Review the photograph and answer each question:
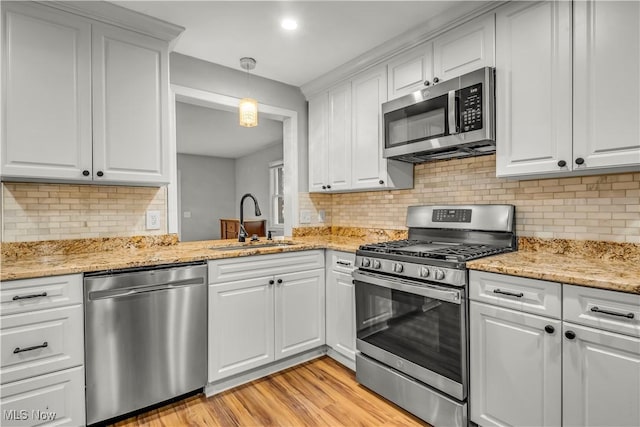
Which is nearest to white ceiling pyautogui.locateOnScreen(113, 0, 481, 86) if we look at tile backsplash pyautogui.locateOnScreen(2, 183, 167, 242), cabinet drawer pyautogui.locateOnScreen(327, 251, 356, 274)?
tile backsplash pyautogui.locateOnScreen(2, 183, 167, 242)

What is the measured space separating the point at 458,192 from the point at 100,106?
7.90 feet

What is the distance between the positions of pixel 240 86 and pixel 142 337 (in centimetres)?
210

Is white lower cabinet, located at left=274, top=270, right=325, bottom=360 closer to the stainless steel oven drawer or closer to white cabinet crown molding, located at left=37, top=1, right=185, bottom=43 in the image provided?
the stainless steel oven drawer

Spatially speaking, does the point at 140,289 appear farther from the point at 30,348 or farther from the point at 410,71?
the point at 410,71

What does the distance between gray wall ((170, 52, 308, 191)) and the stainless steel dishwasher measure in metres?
1.53

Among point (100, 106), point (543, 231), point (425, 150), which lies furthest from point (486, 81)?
point (100, 106)

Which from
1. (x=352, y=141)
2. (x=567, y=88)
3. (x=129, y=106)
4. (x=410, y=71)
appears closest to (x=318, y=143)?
(x=352, y=141)

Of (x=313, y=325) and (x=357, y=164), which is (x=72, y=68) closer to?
(x=357, y=164)

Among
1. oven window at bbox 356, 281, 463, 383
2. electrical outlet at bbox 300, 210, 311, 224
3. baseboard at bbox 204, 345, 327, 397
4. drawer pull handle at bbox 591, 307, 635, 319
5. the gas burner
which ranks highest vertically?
electrical outlet at bbox 300, 210, 311, 224

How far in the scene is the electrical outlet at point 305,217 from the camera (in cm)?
333

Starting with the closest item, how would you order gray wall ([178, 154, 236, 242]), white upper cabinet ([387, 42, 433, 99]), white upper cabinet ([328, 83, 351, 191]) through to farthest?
1. white upper cabinet ([387, 42, 433, 99])
2. white upper cabinet ([328, 83, 351, 191])
3. gray wall ([178, 154, 236, 242])

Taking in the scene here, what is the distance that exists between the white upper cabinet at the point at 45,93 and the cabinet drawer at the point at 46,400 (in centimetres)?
106

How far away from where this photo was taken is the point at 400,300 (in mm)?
2027

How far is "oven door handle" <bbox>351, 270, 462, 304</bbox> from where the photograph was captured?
174 centimetres
